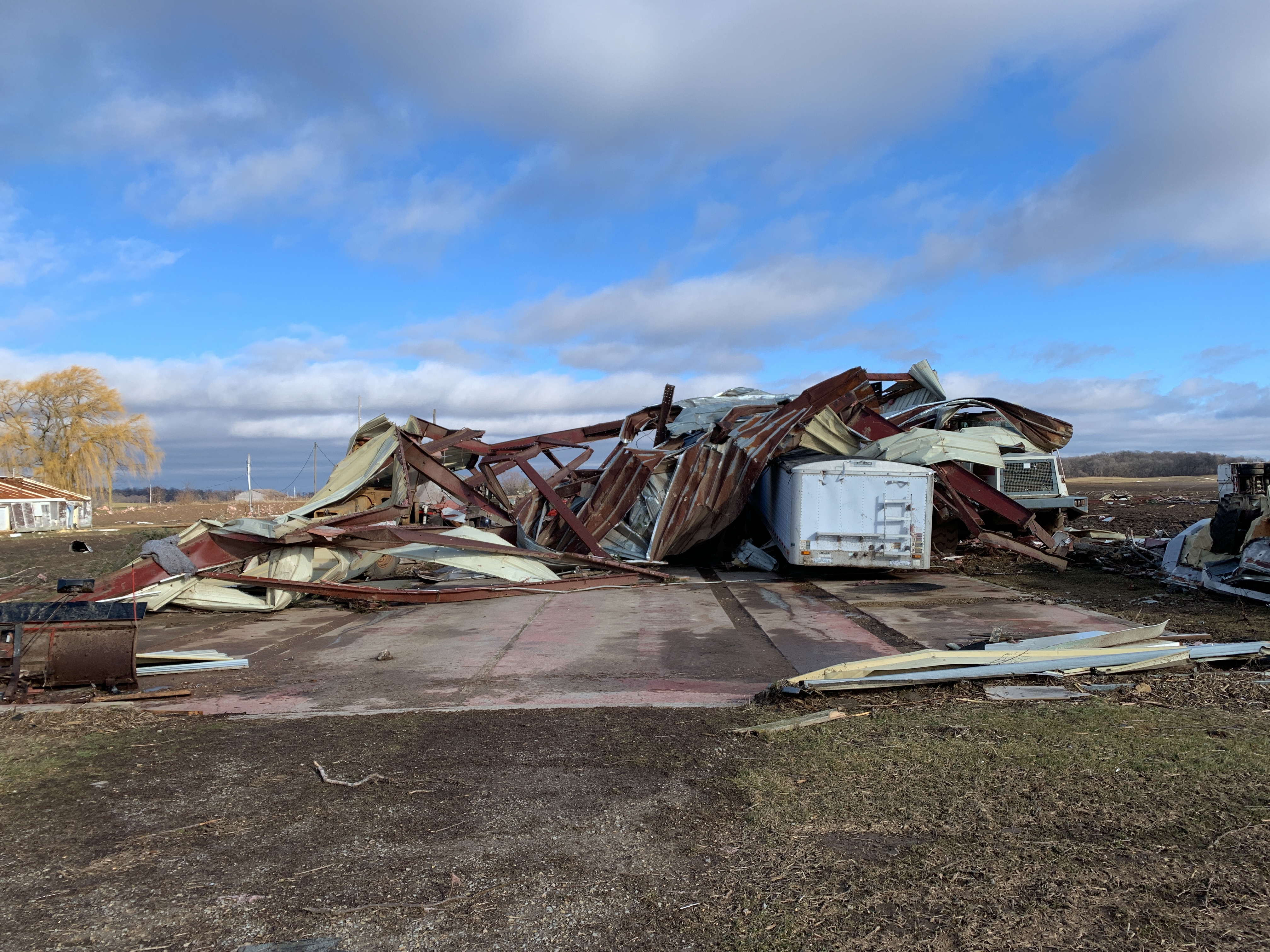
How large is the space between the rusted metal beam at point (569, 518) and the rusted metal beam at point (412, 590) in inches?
75.1

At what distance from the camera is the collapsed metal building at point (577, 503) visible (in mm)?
12188

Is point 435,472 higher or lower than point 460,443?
lower

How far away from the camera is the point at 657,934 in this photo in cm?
297

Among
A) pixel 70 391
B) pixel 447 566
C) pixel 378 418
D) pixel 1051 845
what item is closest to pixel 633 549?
pixel 447 566

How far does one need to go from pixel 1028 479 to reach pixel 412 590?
13288mm

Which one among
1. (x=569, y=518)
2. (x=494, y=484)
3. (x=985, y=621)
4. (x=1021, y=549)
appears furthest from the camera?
(x=494, y=484)

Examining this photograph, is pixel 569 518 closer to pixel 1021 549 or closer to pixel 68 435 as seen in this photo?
pixel 1021 549

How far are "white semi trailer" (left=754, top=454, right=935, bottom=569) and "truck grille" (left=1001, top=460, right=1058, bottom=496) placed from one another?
16.5 ft

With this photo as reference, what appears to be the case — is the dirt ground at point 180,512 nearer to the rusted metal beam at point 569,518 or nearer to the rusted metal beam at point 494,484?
the rusted metal beam at point 494,484

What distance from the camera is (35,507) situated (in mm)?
42625

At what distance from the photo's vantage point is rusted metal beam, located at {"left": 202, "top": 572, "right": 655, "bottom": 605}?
11.9 m

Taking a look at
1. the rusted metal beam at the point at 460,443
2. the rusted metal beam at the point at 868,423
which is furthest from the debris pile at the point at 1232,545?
the rusted metal beam at the point at 460,443

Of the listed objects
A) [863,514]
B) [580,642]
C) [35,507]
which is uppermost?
[863,514]

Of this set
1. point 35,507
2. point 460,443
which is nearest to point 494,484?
point 460,443
